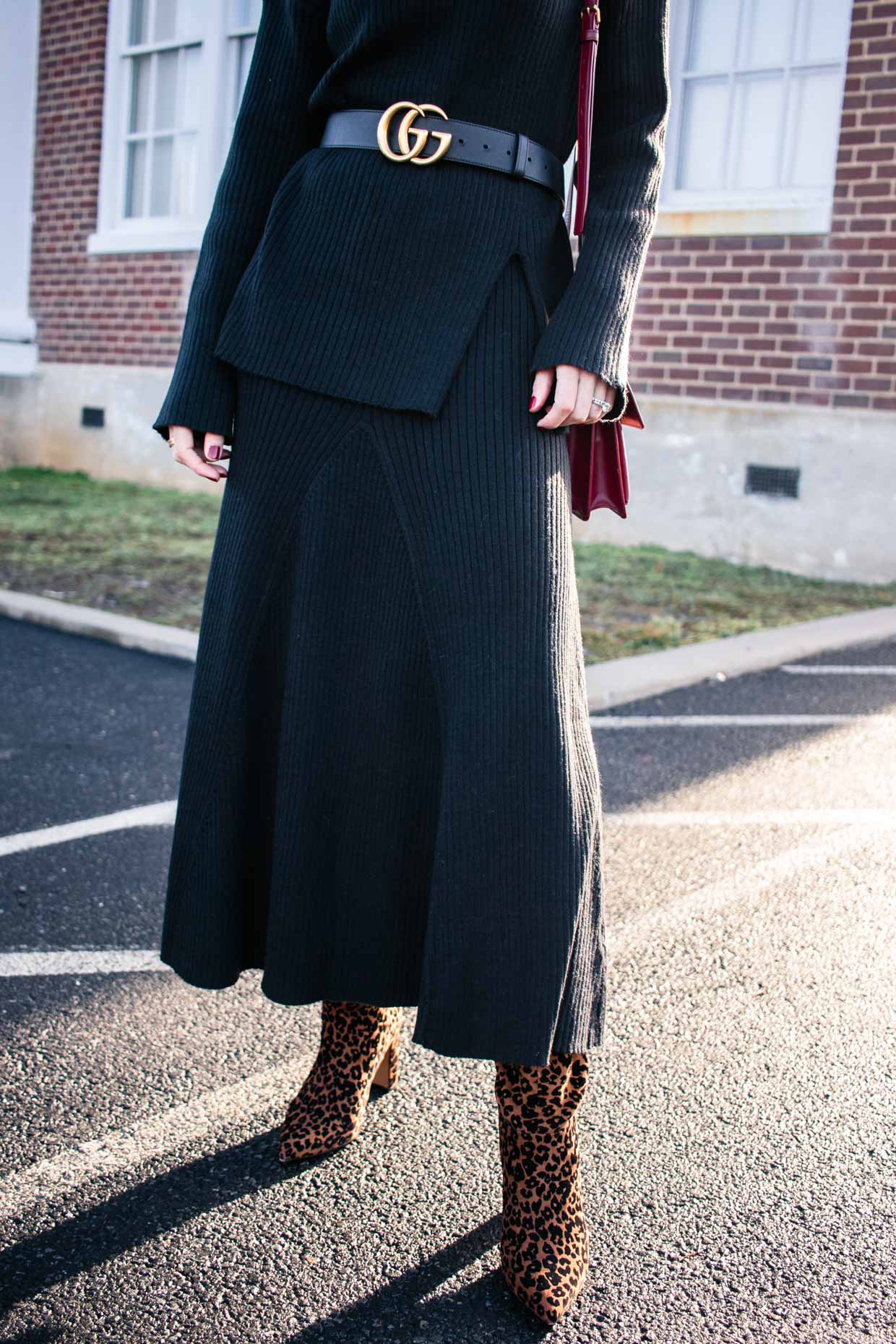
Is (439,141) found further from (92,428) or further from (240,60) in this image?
(92,428)

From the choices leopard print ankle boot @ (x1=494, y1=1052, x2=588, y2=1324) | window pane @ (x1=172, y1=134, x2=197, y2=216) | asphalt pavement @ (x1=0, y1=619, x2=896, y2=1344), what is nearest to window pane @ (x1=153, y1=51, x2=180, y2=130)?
window pane @ (x1=172, y1=134, x2=197, y2=216)

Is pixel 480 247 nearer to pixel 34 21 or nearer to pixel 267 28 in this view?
pixel 267 28

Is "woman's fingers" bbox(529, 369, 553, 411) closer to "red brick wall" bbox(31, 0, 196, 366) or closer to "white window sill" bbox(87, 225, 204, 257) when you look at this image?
"white window sill" bbox(87, 225, 204, 257)

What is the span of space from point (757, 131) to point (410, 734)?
23.0 feet

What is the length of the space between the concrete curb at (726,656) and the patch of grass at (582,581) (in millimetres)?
130

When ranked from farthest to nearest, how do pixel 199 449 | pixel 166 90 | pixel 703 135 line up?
pixel 166 90, pixel 703 135, pixel 199 449

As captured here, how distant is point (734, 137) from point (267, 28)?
259 inches

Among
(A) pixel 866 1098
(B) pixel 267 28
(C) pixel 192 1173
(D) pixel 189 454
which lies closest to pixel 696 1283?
(A) pixel 866 1098

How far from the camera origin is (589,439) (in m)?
1.86

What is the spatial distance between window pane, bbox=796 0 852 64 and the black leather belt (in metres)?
6.39

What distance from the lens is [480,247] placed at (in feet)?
5.74

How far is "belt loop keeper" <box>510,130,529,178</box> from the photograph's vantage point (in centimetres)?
178

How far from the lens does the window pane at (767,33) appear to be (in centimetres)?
746

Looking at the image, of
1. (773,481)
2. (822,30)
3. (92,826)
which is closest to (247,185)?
(92,826)
